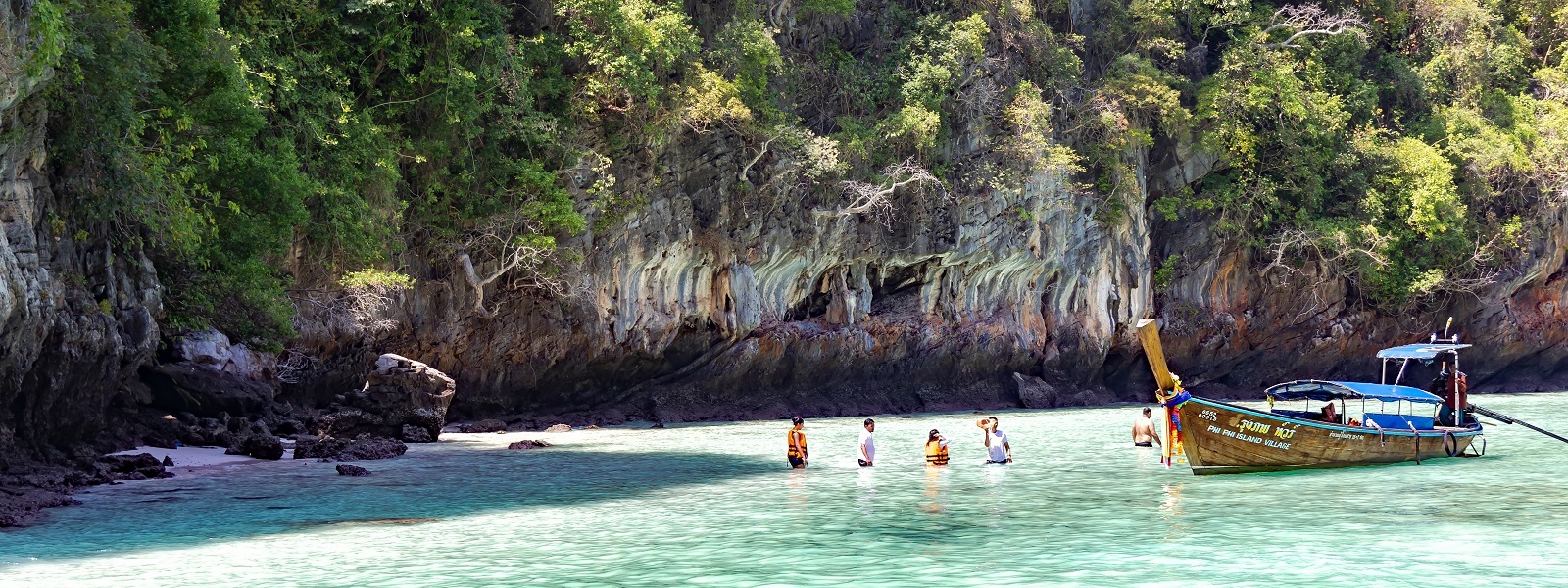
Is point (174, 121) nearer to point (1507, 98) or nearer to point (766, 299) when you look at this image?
point (766, 299)

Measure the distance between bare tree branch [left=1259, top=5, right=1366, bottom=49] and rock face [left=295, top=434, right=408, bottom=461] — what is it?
26.0m

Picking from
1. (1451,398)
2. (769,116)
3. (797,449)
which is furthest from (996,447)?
(769,116)

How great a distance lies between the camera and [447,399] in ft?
75.6

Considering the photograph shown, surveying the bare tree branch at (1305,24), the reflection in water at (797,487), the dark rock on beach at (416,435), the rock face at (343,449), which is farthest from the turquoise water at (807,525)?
the bare tree branch at (1305,24)

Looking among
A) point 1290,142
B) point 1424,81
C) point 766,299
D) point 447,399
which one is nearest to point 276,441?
point 447,399

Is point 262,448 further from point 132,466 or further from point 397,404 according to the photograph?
point 397,404

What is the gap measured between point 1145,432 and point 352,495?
11.3 meters

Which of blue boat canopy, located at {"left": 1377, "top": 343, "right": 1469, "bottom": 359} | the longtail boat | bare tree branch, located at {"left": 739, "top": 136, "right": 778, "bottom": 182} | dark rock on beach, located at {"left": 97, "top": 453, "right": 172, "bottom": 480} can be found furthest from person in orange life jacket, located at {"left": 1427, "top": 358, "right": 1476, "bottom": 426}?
dark rock on beach, located at {"left": 97, "top": 453, "right": 172, "bottom": 480}

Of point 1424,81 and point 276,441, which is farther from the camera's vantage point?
point 1424,81

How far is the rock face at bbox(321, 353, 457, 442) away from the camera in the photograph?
70.2ft

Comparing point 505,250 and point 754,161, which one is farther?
point 754,161

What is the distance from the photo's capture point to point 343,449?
62.5 feet

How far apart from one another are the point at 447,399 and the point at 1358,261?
25979 millimetres

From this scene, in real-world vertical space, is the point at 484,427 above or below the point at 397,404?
below
